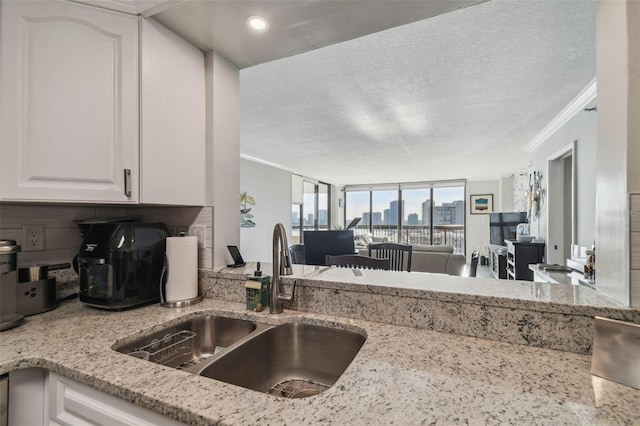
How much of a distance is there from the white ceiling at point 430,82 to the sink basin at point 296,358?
1251 millimetres

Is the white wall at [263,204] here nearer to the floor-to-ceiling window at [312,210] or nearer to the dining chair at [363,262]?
the floor-to-ceiling window at [312,210]

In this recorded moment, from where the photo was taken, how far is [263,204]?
5395 millimetres

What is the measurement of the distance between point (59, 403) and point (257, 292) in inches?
25.3

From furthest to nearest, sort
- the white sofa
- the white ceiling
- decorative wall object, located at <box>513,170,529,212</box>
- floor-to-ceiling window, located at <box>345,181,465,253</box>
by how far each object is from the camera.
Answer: floor-to-ceiling window, located at <box>345,181,465,253</box> < decorative wall object, located at <box>513,170,529,212</box> < the white sofa < the white ceiling

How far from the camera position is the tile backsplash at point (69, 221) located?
4.02 feet

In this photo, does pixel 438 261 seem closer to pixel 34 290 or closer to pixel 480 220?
pixel 34 290

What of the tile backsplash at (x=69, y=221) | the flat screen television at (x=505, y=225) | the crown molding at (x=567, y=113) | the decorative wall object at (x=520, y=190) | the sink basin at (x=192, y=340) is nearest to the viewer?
the sink basin at (x=192, y=340)

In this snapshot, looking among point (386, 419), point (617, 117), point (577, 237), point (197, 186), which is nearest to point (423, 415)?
point (386, 419)

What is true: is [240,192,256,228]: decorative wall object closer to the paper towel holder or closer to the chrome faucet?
the paper towel holder

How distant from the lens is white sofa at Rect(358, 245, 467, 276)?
387 centimetres

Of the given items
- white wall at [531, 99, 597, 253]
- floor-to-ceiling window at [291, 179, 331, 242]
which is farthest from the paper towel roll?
floor-to-ceiling window at [291, 179, 331, 242]

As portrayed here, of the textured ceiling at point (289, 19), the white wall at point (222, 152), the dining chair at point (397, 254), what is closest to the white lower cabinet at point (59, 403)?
the white wall at point (222, 152)

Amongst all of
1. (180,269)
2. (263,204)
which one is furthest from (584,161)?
(263,204)

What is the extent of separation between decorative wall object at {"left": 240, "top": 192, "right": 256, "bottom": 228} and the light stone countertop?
3772 mm
